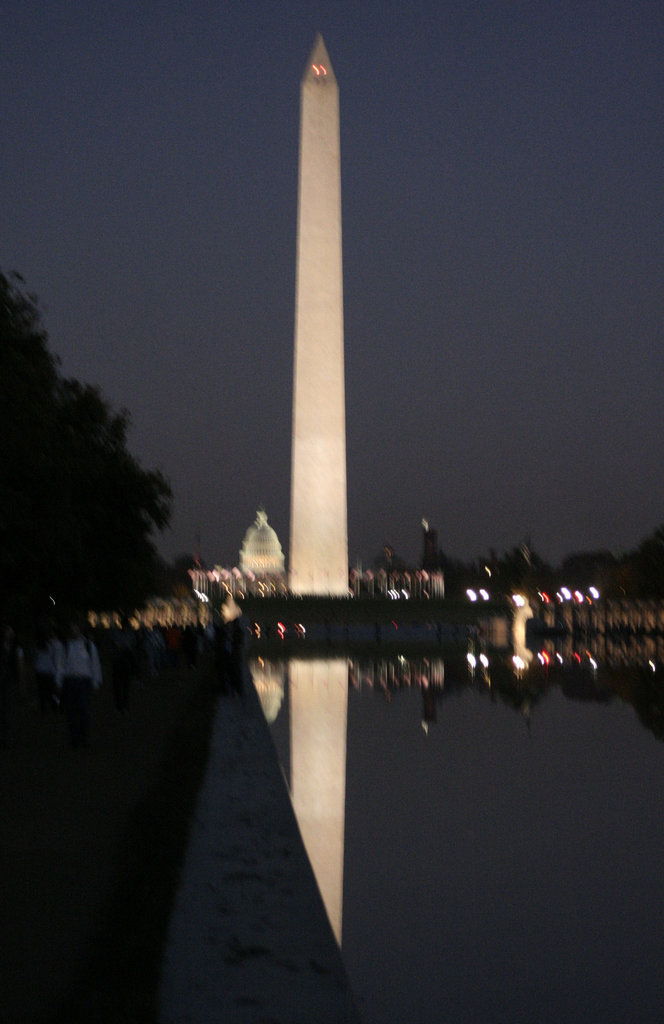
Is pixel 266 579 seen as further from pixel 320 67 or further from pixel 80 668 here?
pixel 80 668

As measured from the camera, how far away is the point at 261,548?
171 meters

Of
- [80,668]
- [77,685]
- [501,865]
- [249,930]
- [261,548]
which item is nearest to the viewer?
[249,930]

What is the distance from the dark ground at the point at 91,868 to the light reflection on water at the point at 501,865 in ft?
3.29

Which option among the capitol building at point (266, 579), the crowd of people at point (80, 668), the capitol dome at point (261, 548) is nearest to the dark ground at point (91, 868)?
the crowd of people at point (80, 668)

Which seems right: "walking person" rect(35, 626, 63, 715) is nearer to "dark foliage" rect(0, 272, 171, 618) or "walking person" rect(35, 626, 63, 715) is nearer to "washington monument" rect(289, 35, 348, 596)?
"dark foliage" rect(0, 272, 171, 618)

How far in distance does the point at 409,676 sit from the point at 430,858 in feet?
64.0

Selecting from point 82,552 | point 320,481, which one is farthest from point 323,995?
point 320,481

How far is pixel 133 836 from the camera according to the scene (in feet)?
27.6

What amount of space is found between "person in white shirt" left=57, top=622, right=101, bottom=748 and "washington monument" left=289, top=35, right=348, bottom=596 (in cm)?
4673

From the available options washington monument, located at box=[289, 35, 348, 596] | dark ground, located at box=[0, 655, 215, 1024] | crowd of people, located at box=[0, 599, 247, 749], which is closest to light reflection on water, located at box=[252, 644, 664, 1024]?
dark ground, located at box=[0, 655, 215, 1024]

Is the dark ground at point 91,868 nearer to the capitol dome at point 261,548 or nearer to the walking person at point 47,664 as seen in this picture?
the walking person at point 47,664

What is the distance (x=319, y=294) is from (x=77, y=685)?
157ft

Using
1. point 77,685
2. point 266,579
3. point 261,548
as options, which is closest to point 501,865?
point 77,685

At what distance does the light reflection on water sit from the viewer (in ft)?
19.2
